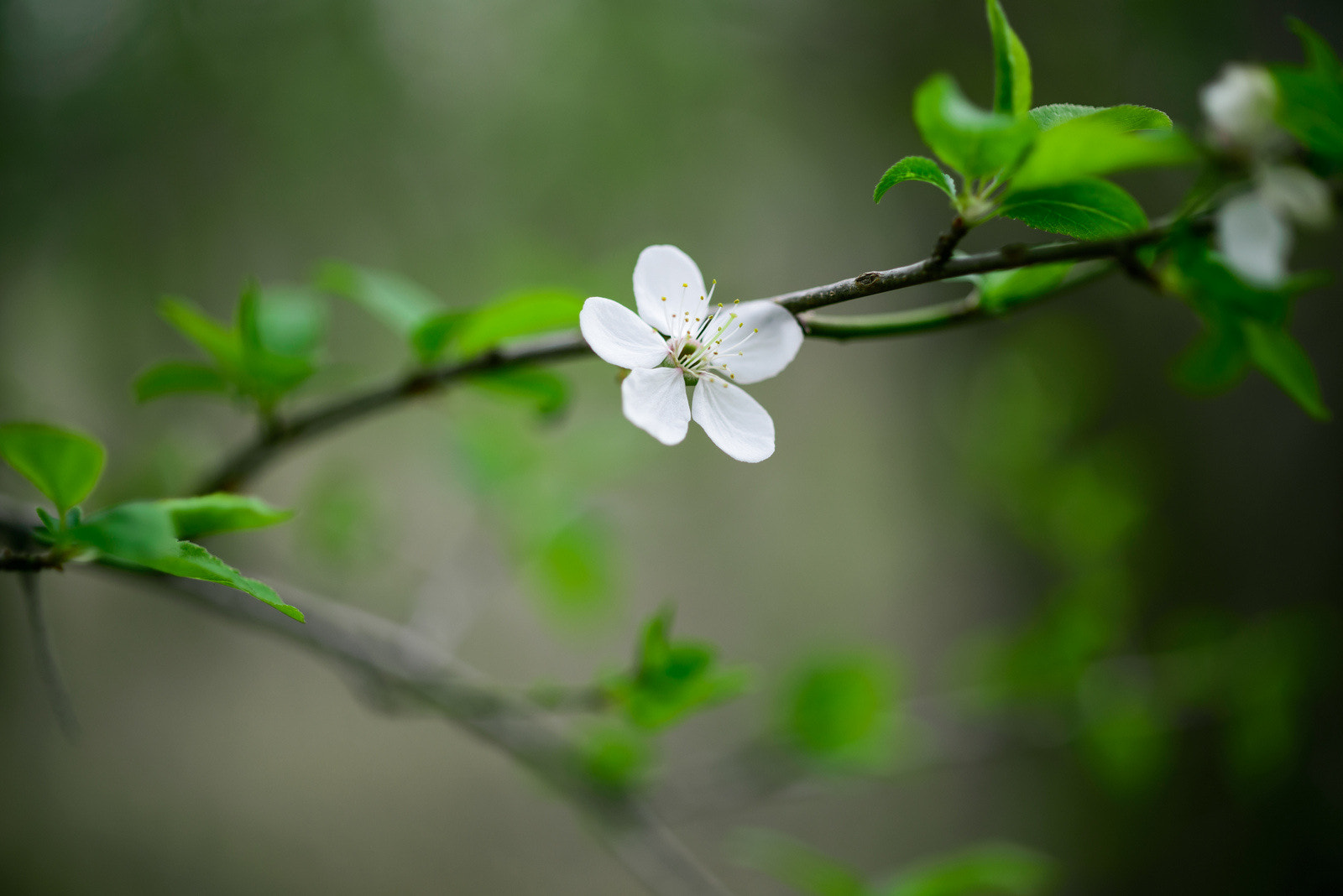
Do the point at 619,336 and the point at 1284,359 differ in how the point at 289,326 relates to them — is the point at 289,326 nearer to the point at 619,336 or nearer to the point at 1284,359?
the point at 619,336

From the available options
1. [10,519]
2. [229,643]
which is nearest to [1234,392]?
[10,519]

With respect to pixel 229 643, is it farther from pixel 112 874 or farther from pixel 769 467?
pixel 769 467

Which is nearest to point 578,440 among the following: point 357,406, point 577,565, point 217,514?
point 577,565

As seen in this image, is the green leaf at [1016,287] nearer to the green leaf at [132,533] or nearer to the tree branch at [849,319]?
the tree branch at [849,319]

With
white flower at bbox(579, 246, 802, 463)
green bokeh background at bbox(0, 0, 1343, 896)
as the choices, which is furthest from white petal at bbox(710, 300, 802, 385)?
green bokeh background at bbox(0, 0, 1343, 896)

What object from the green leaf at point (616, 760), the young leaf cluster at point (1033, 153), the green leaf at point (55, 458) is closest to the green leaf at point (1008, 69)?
the young leaf cluster at point (1033, 153)

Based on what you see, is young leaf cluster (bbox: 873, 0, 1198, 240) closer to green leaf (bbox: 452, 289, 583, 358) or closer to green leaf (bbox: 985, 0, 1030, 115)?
green leaf (bbox: 985, 0, 1030, 115)
